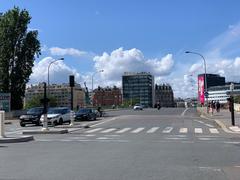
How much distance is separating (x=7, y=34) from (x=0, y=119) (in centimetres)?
5630

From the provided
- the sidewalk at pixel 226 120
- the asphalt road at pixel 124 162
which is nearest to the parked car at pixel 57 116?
the sidewalk at pixel 226 120

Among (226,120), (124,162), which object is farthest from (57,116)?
(124,162)

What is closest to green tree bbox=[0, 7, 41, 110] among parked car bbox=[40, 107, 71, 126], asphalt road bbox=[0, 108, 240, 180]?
parked car bbox=[40, 107, 71, 126]

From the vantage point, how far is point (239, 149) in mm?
18578

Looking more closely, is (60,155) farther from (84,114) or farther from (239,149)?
(84,114)

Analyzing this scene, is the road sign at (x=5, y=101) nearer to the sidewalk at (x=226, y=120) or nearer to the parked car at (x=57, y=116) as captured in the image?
the parked car at (x=57, y=116)

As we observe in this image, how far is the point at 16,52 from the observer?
7962 cm

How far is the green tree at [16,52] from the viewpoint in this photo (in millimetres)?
78188

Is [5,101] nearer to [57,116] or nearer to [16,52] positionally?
[16,52]

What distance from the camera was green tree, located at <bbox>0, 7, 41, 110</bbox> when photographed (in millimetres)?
78188

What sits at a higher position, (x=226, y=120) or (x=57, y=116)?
(x=57, y=116)

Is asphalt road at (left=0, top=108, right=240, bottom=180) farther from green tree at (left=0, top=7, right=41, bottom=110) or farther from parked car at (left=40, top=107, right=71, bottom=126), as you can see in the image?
green tree at (left=0, top=7, right=41, bottom=110)

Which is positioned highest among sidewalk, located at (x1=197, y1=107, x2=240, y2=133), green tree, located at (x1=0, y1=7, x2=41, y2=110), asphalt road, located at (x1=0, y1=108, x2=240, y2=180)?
green tree, located at (x1=0, y1=7, x2=41, y2=110)

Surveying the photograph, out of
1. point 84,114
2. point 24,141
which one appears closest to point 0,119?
point 24,141
